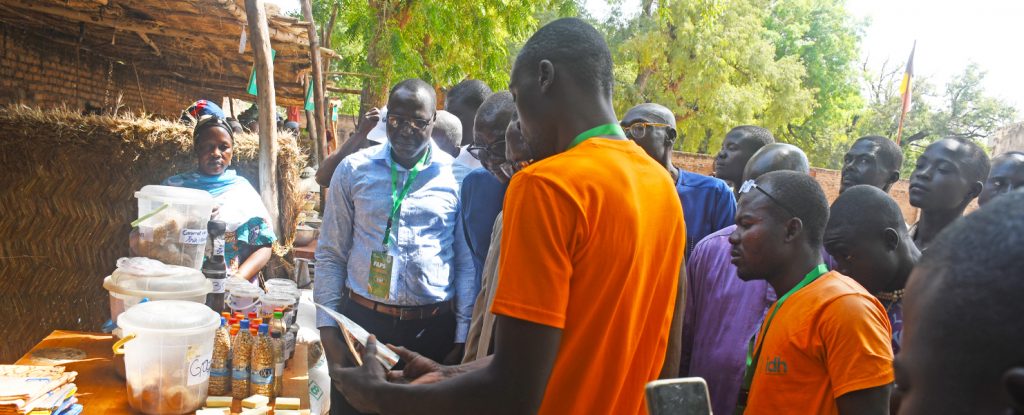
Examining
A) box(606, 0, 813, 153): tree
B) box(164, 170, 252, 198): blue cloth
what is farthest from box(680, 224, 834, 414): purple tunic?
box(606, 0, 813, 153): tree

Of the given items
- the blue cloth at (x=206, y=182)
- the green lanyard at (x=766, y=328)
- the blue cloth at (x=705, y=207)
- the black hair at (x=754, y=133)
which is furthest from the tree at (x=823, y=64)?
the green lanyard at (x=766, y=328)

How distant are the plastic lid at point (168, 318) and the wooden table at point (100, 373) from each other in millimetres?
367

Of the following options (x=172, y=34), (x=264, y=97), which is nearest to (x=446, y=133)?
(x=264, y=97)

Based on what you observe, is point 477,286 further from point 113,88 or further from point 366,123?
point 113,88

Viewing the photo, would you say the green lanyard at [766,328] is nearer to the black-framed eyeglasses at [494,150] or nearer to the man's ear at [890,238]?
the man's ear at [890,238]

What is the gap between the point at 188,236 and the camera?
3189mm

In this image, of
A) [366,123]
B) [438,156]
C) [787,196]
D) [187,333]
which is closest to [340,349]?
[187,333]

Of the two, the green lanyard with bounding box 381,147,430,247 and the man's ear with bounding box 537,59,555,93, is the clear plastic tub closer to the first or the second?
the green lanyard with bounding box 381,147,430,247

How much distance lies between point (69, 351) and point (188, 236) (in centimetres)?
72

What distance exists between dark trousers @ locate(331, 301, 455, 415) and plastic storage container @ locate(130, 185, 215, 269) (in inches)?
33.1

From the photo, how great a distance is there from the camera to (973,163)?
3266 millimetres

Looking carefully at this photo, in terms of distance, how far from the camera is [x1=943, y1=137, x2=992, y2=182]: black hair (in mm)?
3258

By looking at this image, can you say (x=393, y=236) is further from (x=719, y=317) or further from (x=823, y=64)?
(x=823, y=64)

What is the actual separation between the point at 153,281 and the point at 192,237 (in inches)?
16.2
